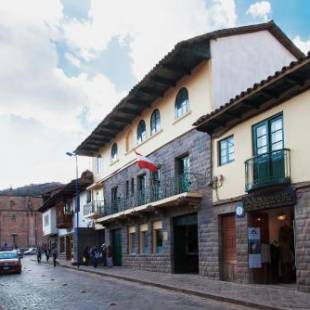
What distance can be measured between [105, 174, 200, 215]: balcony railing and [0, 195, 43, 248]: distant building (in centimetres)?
5317

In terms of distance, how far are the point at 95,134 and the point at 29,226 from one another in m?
54.2

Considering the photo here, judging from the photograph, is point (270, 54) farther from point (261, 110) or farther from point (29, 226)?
point (29, 226)

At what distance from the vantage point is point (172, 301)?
14.7 meters

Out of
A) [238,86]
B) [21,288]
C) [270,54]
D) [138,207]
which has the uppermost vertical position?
[270,54]

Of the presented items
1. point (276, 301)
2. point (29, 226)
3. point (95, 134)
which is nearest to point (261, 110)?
point (276, 301)

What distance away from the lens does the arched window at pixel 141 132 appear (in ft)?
93.6

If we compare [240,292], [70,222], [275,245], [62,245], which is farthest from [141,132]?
[62,245]

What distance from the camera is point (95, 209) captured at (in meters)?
35.4

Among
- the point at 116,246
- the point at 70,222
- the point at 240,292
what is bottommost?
the point at 240,292

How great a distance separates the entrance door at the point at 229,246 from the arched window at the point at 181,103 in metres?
5.56

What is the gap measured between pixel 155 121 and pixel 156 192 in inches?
141

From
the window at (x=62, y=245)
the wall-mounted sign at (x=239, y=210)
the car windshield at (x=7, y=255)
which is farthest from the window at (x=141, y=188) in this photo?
the window at (x=62, y=245)

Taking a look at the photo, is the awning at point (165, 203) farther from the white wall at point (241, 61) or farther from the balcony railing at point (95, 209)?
the white wall at point (241, 61)

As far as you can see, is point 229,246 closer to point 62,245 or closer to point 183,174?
point 183,174
